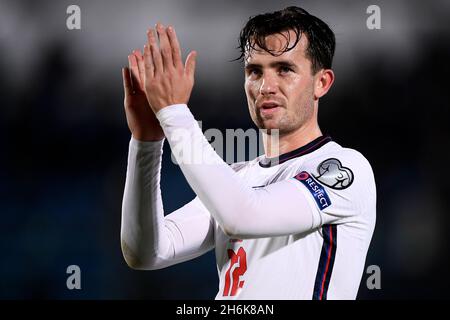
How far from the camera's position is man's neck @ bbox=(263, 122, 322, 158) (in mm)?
2660

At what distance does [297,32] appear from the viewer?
264cm

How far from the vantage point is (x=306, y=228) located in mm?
2234

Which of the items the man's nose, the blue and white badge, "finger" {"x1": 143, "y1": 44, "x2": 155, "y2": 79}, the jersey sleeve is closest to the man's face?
the man's nose

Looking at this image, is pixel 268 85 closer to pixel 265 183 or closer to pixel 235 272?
pixel 265 183

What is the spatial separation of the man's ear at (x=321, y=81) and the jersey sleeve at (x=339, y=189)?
338 millimetres

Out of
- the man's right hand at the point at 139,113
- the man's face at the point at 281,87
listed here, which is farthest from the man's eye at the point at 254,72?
the man's right hand at the point at 139,113

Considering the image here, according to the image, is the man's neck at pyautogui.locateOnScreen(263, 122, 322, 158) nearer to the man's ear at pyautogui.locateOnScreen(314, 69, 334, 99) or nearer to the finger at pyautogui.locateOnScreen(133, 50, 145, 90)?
the man's ear at pyautogui.locateOnScreen(314, 69, 334, 99)

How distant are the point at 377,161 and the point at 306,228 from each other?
347cm

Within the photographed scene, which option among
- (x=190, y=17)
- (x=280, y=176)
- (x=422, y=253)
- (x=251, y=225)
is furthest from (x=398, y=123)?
(x=251, y=225)

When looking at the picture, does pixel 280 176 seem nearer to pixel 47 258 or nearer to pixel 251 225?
pixel 251 225

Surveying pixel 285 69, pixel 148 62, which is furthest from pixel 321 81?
pixel 148 62

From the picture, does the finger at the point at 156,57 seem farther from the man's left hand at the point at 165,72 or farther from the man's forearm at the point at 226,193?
the man's forearm at the point at 226,193

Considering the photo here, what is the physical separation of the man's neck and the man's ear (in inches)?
5.3
